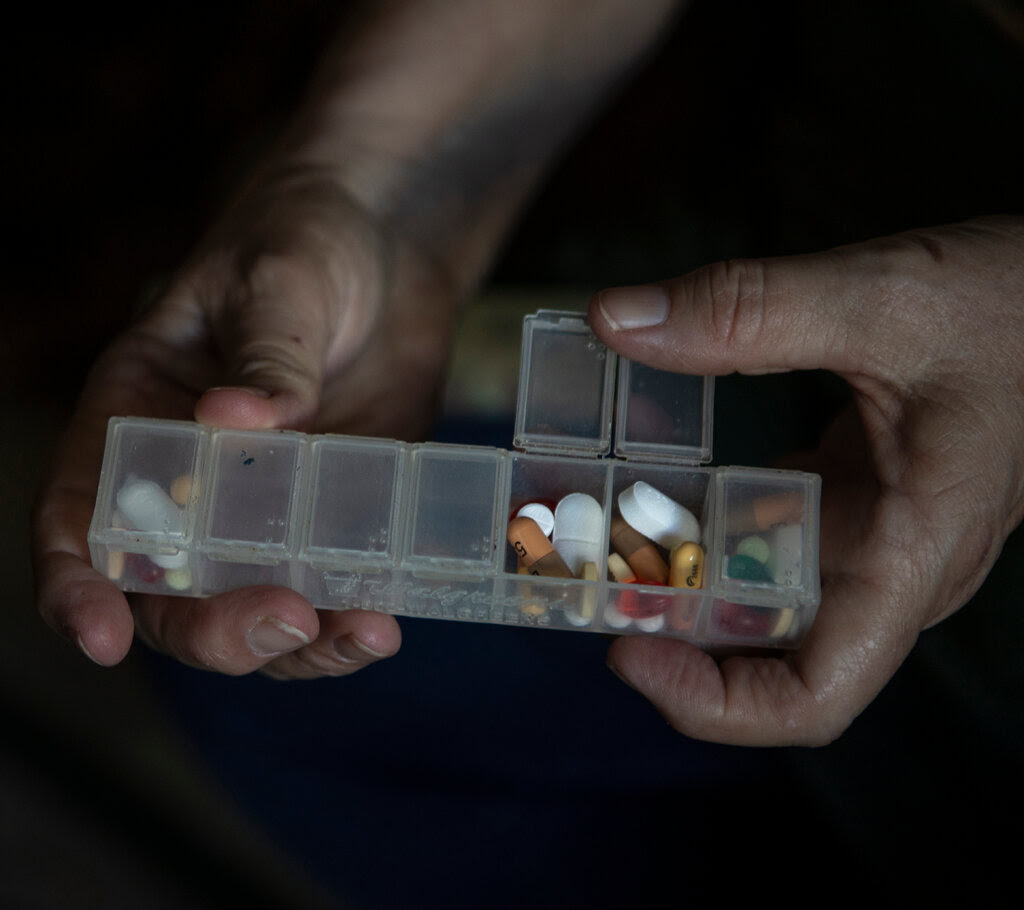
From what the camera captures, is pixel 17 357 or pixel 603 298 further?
pixel 17 357

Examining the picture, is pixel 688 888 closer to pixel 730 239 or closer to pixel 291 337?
pixel 291 337

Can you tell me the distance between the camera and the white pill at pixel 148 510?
46.0 inches

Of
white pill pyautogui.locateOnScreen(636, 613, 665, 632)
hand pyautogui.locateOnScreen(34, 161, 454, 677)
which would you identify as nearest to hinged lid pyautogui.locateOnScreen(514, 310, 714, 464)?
white pill pyautogui.locateOnScreen(636, 613, 665, 632)

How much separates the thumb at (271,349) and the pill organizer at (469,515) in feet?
0.15

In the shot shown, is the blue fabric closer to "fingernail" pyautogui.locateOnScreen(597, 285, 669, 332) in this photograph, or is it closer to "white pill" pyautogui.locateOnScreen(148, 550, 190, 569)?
"white pill" pyautogui.locateOnScreen(148, 550, 190, 569)

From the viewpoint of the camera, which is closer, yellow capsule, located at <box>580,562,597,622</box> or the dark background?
yellow capsule, located at <box>580,562,597,622</box>

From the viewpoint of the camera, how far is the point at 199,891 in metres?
1.92

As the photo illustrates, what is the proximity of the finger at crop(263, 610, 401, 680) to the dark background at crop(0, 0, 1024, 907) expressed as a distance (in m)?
0.33

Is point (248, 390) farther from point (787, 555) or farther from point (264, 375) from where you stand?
point (787, 555)

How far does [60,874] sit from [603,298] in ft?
5.71

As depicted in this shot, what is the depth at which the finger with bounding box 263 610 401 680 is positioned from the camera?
3.98ft

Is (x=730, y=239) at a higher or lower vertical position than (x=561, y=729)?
higher

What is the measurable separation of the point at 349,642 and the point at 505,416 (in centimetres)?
76

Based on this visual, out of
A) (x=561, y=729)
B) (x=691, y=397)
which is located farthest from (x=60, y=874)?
(x=691, y=397)
